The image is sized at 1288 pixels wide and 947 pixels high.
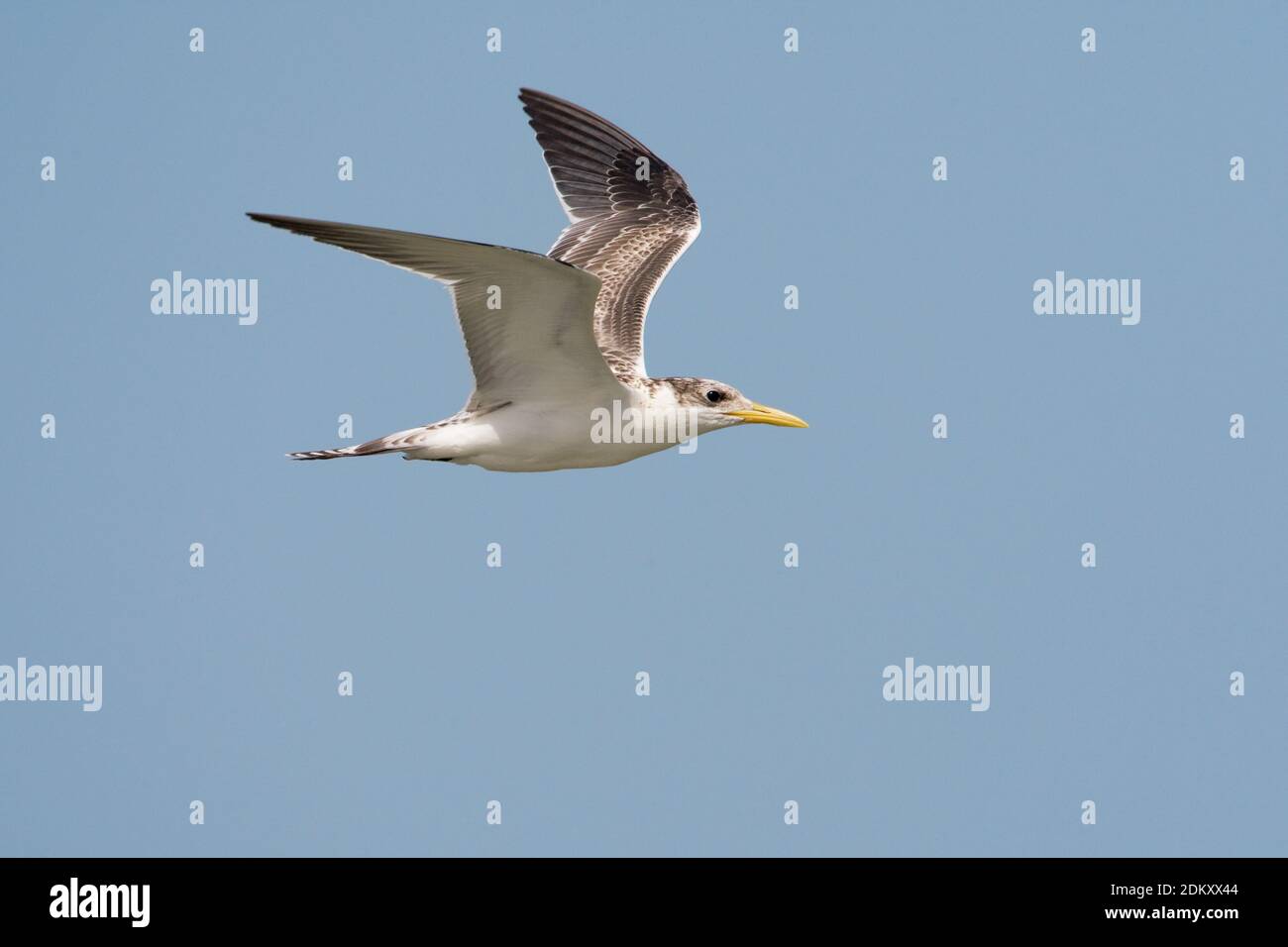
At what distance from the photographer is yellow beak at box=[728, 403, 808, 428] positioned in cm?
1413

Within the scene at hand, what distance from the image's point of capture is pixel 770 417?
14.2m

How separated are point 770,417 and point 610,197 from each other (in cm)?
433

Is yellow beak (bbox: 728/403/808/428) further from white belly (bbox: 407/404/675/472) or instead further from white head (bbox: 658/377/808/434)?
white belly (bbox: 407/404/675/472)

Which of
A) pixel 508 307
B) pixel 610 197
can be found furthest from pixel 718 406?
pixel 610 197

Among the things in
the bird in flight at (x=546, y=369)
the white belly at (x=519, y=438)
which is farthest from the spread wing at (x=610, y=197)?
the white belly at (x=519, y=438)

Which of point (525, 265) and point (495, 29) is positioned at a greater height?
point (495, 29)

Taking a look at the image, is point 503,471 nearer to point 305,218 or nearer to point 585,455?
point 585,455

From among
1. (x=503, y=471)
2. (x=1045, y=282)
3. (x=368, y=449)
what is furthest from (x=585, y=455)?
(x=1045, y=282)

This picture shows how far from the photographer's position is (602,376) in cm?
1316

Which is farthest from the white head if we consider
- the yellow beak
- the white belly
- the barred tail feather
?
the barred tail feather

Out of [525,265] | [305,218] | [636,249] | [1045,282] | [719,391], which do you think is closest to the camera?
[305,218]

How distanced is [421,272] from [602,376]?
69.6 inches

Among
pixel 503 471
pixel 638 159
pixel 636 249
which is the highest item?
pixel 638 159

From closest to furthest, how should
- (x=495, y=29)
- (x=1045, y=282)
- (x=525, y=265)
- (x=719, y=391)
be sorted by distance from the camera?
(x=525, y=265)
(x=719, y=391)
(x=495, y=29)
(x=1045, y=282)
